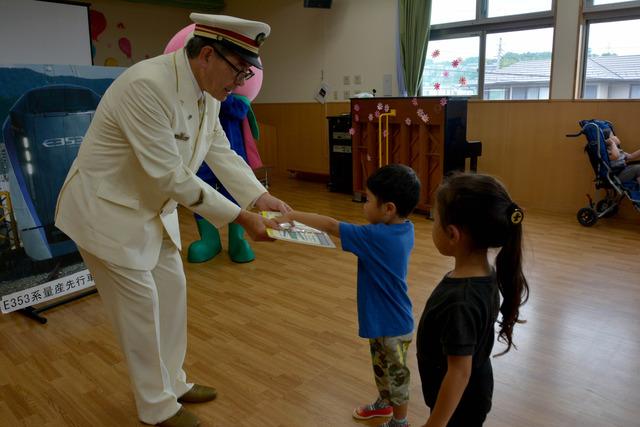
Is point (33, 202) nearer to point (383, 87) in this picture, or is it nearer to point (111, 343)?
point (111, 343)

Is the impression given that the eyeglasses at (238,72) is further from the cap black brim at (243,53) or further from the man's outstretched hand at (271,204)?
the man's outstretched hand at (271,204)

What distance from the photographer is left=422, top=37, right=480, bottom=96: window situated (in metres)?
6.00

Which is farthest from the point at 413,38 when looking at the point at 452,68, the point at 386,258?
the point at 386,258

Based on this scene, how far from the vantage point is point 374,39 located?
21.9ft

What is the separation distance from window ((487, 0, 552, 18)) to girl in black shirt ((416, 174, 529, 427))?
16.6 feet

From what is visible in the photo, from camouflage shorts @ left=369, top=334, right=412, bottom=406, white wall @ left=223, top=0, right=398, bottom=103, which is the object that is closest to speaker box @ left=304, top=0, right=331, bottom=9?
white wall @ left=223, top=0, right=398, bottom=103

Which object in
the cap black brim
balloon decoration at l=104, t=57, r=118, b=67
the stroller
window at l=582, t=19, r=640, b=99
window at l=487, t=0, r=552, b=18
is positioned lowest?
the stroller

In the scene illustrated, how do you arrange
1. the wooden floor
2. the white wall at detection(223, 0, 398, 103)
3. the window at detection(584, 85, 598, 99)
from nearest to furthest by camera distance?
the wooden floor, the window at detection(584, 85, 598, 99), the white wall at detection(223, 0, 398, 103)

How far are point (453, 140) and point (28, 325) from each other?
387cm

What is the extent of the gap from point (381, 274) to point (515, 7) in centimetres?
499

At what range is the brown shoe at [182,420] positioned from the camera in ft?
6.18

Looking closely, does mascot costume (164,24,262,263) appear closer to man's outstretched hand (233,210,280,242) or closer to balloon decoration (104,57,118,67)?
man's outstretched hand (233,210,280,242)

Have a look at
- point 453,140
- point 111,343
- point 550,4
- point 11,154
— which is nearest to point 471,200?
point 111,343

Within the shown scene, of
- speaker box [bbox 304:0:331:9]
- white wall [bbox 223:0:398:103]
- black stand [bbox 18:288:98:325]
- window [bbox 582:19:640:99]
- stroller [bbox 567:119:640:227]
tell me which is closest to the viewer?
black stand [bbox 18:288:98:325]
